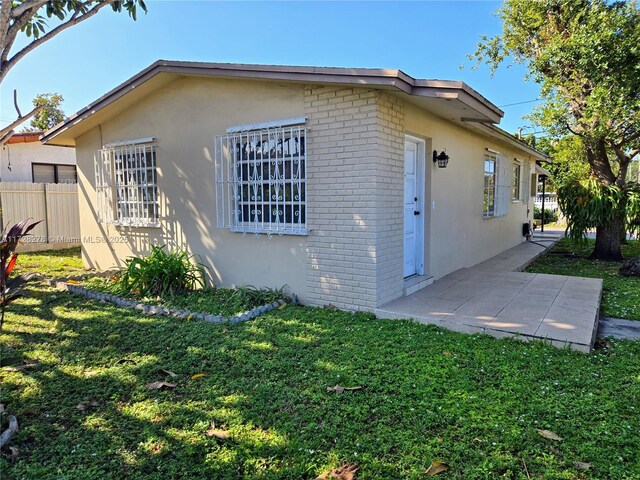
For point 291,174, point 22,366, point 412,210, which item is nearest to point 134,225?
point 291,174

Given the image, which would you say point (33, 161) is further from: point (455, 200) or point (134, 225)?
point (455, 200)

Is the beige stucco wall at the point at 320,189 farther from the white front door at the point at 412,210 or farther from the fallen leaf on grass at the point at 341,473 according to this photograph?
the fallen leaf on grass at the point at 341,473

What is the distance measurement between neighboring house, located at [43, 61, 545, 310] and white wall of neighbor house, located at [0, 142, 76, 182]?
691 cm

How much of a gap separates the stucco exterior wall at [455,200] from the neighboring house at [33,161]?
1334 cm


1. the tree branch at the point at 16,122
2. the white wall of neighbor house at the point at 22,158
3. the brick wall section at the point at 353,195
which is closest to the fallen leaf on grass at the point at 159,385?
the tree branch at the point at 16,122

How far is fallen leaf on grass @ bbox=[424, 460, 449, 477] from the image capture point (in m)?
2.34

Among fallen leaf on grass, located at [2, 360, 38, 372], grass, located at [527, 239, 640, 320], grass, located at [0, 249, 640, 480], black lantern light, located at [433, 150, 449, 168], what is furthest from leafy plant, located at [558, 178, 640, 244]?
fallen leaf on grass, located at [2, 360, 38, 372]

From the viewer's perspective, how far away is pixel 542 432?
2.71m

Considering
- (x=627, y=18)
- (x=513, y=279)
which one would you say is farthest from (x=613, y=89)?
(x=513, y=279)

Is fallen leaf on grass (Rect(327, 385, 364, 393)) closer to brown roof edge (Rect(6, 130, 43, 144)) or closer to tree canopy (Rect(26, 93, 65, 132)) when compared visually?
brown roof edge (Rect(6, 130, 43, 144))

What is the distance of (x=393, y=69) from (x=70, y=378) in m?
4.74

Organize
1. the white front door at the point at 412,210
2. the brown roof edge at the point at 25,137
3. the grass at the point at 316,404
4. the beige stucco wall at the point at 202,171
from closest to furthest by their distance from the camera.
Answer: the grass at the point at 316,404 < the beige stucco wall at the point at 202,171 < the white front door at the point at 412,210 < the brown roof edge at the point at 25,137

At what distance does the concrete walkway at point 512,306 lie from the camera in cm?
447

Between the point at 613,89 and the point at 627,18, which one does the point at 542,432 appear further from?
the point at 627,18
